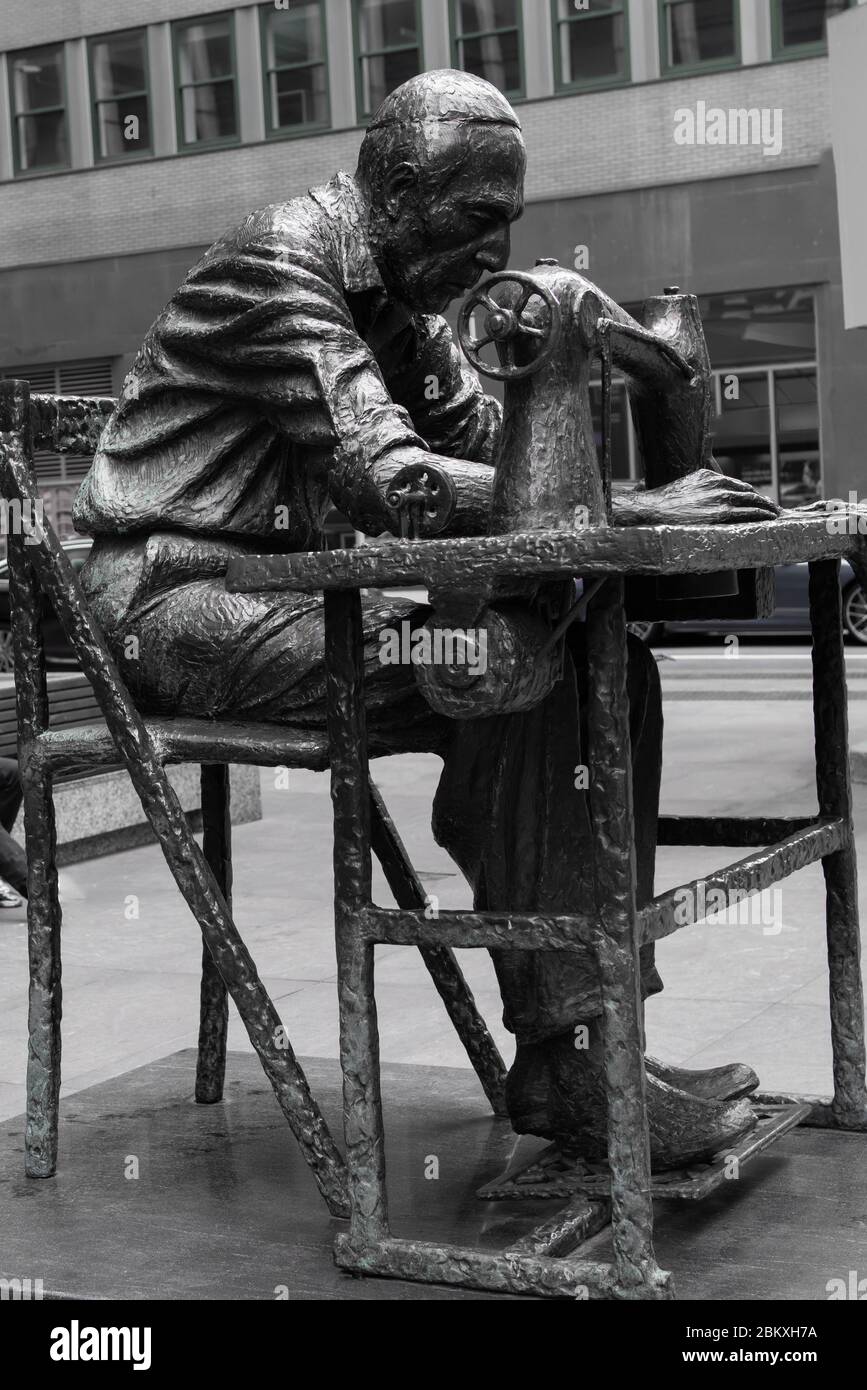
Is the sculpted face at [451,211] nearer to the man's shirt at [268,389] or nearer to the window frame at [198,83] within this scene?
the man's shirt at [268,389]

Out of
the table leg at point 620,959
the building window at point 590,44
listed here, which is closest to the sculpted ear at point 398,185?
the table leg at point 620,959

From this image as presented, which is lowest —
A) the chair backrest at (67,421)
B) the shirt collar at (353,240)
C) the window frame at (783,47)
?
the chair backrest at (67,421)

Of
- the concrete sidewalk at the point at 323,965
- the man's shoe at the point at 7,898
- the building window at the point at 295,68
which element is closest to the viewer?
the concrete sidewalk at the point at 323,965

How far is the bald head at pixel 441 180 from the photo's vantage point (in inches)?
114

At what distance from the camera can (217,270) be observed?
9.77 ft

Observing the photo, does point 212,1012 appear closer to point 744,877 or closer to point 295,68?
point 744,877

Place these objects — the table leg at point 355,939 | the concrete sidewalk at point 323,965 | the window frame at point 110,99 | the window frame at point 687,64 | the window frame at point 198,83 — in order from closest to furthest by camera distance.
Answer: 1. the table leg at point 355,939
2. the concrete sidewalk at point 323,965
3. the window frame at point 687,64
4. the window frame at point 198,83
5. the window frame at point 110,99

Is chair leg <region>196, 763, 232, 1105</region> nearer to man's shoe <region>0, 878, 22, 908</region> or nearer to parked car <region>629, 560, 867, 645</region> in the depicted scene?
man's shoe <region>0, 878, 22, 908</region>

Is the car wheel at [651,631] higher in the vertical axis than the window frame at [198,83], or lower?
lower

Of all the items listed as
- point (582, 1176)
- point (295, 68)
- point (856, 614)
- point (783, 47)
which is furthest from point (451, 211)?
point (295, 68)

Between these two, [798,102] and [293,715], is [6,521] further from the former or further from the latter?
[798,102]

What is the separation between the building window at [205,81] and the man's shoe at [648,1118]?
22.0 m

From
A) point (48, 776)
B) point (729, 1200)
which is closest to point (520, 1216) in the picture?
point (729, 1200)
